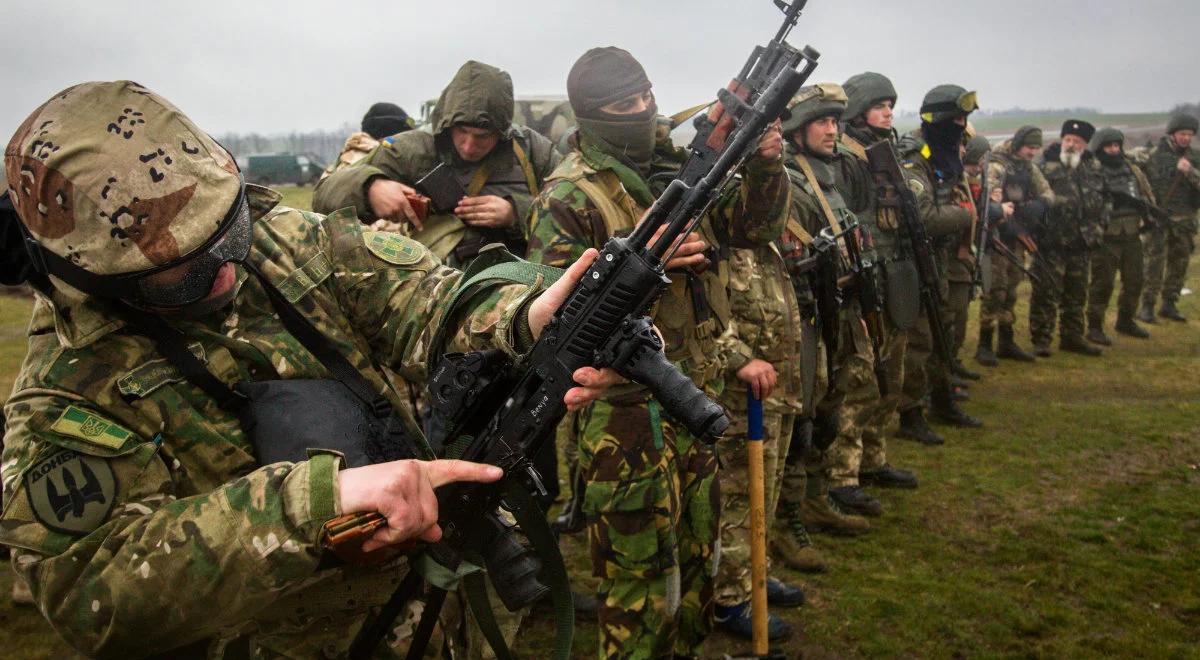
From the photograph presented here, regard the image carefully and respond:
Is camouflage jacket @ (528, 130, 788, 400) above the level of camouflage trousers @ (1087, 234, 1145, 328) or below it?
above

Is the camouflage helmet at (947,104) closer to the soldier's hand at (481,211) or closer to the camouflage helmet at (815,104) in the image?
the camouflage helmet at (815,104)

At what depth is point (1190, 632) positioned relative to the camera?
13.9 feet

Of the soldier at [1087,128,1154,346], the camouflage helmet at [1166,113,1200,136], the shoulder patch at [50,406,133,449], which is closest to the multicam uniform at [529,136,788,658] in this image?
the shoulder patch at [50,406,133,449]

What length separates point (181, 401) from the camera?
1816 mm

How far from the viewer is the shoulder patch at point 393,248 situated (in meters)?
2.21

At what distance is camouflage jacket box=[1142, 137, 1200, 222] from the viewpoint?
11.7 m

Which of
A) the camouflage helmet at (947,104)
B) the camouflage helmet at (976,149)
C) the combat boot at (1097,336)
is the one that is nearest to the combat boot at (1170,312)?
the combat boot at (1097,336)

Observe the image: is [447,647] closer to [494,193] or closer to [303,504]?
[303,504]

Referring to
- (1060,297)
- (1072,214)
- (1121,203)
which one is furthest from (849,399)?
(1121,203)

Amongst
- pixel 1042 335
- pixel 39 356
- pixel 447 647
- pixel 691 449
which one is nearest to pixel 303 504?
pixel 39 356

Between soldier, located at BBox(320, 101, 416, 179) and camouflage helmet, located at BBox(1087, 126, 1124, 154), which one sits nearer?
soldier, located at BBox(320, 101, 416, 179)

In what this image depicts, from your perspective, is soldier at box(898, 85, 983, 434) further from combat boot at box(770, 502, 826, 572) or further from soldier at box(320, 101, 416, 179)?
soldier at box(320, 101, 416, 179)

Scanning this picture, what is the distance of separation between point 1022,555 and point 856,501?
1.06 metres

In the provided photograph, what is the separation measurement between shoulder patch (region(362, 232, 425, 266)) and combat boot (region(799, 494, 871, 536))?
13.0 feet
